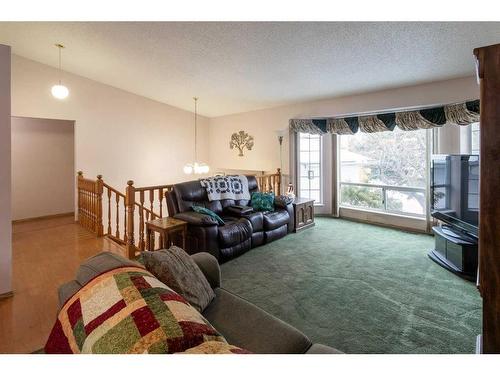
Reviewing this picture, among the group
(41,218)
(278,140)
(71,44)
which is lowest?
(41,218)

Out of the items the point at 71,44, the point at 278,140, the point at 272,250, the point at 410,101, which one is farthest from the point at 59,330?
the point at 278,140

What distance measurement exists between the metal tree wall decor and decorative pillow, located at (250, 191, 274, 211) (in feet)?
7.50

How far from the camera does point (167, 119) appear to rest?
6.76 m

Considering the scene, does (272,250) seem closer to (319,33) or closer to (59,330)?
(319,33)

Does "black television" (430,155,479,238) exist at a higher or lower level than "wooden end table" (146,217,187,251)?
higher

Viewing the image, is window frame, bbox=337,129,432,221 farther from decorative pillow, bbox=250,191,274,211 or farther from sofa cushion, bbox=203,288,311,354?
sofa cushion, bbox=203,288,311,354

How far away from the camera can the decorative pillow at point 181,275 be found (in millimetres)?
1438

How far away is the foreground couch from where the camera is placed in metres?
1.19

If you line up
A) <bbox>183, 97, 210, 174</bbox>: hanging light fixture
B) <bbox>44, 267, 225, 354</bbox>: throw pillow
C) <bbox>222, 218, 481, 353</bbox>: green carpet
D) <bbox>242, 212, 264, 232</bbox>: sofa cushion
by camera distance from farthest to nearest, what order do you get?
1. <bbox>183, 97, 210, 174</bbox>: hanging light fixture
2. <bbox>242, 212, 264, 232</bbox>: sofa cushion
3. <bbox>222, 218, 481, 353</bbox>: green carpet
4. <bbox>44, 267, 225, 354</bbox>: throw pillow

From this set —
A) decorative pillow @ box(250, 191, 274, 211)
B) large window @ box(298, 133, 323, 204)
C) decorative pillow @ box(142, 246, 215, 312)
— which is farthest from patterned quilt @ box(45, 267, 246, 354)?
large window @ box(298, 133, 323, 204)

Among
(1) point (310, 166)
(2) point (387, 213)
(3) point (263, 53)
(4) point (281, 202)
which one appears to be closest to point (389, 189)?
(2) point (387, 213)

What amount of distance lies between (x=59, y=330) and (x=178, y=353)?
49cm

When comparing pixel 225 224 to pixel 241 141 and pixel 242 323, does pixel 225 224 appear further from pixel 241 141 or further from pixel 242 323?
pixel 241 141

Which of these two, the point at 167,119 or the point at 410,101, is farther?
the point at 167,119
